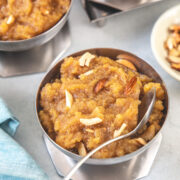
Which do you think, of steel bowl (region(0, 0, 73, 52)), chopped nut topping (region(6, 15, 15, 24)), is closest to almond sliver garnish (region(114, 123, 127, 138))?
steel bowl (region(0, 0, 73, 52))

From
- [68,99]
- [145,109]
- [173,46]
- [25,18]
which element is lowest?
[173,46]

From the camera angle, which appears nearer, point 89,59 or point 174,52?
point 89,59

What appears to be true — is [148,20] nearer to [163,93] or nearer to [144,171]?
[163,93]

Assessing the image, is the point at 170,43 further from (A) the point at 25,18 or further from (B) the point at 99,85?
(A) the point at 25,18

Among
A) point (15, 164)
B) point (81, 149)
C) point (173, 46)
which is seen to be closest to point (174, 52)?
point (173, 46)

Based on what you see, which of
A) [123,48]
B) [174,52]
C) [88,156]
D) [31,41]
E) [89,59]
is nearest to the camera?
[88,156]

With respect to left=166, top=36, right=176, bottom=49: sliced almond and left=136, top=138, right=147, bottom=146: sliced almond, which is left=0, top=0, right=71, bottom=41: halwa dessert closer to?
left=166, top=36, right=176, bottom=49: sliced almond

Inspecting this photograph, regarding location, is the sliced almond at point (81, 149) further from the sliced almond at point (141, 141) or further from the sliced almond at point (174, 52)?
the sliced almond at point (174, 52)

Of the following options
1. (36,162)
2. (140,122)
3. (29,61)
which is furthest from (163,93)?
(29,61)
